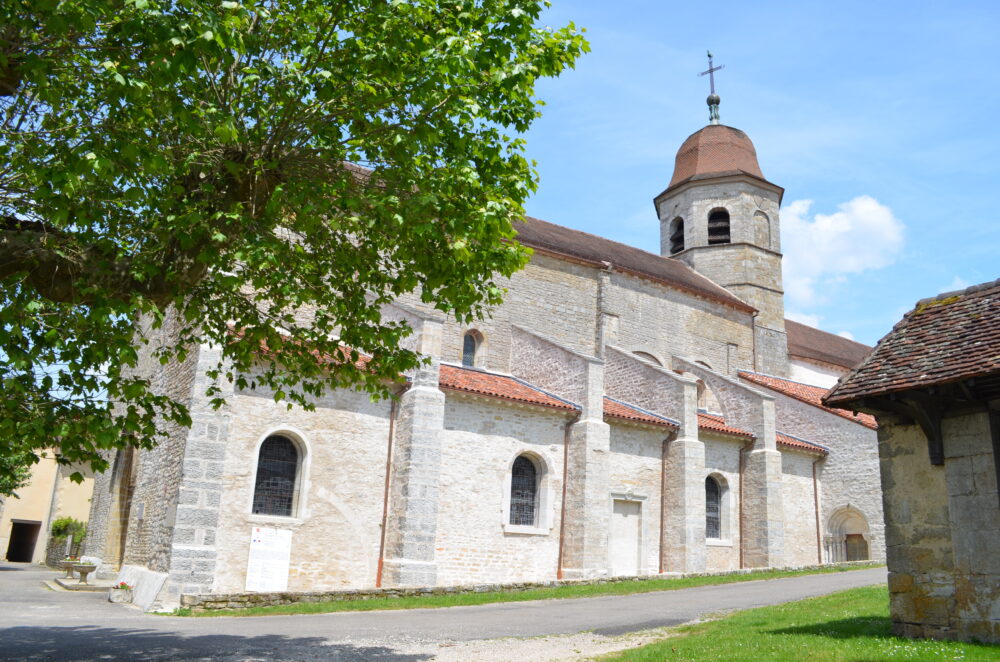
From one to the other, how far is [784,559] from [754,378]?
684cm

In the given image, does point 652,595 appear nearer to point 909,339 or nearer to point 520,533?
point 520,533

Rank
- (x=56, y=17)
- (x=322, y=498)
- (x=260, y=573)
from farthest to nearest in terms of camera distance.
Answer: (x=322, y=498) < (x=260, y=573) < (x=56, y=17)

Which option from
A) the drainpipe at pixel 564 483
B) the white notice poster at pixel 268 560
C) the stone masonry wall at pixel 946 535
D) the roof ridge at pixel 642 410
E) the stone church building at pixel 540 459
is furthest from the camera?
the roof ridge at pixel 642 410

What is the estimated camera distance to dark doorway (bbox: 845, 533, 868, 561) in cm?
2350

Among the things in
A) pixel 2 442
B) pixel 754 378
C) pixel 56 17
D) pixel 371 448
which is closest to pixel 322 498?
pixel 371 448

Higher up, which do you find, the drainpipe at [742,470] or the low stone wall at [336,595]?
the drainpipe at [742,470]

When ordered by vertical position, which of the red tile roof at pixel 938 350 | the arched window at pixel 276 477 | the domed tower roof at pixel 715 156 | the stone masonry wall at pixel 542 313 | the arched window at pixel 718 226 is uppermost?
the domed tower roof at pixel 715 156

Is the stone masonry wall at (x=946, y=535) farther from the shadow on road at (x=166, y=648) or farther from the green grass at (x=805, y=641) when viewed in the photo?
the shadow on road at (x=166, y=648)

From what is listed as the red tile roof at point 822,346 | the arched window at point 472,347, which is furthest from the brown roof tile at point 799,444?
the arched window at point 472,347

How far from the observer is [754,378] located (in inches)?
1054

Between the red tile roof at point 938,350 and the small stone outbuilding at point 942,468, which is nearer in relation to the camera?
the small stone outbuilding at point 942,468

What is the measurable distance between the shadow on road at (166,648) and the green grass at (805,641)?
116 inches

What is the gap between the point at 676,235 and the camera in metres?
32.8

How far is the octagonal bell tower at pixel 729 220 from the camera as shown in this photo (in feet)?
100
